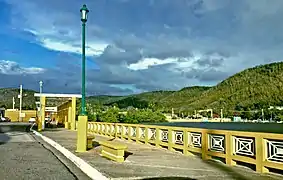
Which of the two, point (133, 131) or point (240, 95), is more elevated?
point (240, 95)

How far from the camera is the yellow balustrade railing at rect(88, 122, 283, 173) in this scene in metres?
9.42

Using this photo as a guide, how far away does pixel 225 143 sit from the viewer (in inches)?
449

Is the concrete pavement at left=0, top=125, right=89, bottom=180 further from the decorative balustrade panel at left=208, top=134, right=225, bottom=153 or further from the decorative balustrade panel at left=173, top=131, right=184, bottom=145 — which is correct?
the decorative balustrade panel at left=173, top=131, right=184, bottom=145

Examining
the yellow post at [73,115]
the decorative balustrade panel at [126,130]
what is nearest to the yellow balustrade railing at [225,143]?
the decorative balustrade panel at [126,130]

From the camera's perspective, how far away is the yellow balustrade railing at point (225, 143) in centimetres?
942

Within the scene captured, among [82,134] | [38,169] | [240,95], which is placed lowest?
[38,169]

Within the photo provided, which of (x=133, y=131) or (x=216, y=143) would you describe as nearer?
(x=216, y=143)

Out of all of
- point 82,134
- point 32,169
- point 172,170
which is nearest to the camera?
point 172,170

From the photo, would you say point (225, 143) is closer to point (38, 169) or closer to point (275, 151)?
point (275, 151)

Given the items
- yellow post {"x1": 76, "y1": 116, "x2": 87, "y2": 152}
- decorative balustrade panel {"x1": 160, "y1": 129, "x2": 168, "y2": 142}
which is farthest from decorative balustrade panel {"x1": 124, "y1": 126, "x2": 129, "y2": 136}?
yellow post {"x1": 76, "y1": 116, "x2": 87, "y2": 152}

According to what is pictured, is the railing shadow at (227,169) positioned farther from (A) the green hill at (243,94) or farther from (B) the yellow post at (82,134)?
(A) the green hill at (243,94)

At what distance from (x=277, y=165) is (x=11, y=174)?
6213mm

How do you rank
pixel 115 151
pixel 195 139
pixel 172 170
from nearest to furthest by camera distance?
pixel 172 170
pixel 115 151
pixel 195 139

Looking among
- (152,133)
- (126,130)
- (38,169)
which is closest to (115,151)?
(38,169)
